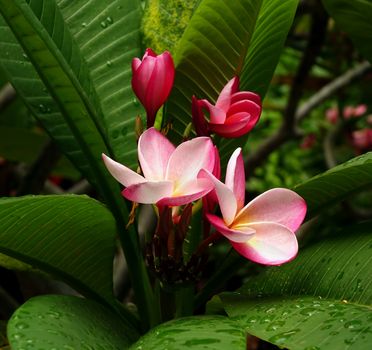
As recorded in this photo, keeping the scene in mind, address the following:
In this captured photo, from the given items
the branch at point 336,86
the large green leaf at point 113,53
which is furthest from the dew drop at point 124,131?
the branch at point 336,86

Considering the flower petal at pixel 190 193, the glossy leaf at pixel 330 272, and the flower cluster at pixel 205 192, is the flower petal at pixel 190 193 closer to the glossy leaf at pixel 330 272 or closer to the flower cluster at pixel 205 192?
the flower cluster at pixel 205 192

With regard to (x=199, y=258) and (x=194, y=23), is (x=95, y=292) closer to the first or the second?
(x=199, y=258)

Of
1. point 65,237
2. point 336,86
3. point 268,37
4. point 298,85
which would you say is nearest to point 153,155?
point 65,237

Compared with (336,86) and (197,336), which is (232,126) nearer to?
(197,336)

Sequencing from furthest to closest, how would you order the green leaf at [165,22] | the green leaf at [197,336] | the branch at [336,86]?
the branch at [336,86] → the green leaf at [165,22] → the green leaf at [197,336]

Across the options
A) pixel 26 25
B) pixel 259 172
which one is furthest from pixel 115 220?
pixel 259 172

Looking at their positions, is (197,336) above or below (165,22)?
below
